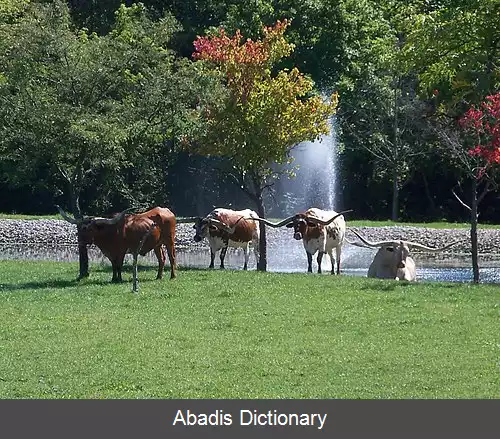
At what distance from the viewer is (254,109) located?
25266 millimetres

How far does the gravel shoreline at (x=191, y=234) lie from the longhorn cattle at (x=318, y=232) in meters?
8.19

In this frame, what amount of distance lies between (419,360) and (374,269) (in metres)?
11.2

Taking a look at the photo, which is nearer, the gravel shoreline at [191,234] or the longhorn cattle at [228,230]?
the longhorn cattle at [228,230]

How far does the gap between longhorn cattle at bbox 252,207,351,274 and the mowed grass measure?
13.5ft

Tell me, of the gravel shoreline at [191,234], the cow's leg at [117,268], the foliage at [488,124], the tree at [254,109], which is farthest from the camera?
the gravel shoreline at [191,234]

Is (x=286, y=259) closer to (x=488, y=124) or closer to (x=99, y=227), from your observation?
(x=488, y=124)

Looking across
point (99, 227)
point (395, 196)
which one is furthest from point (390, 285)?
point (395, 196)

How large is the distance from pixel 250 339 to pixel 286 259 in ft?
58.9

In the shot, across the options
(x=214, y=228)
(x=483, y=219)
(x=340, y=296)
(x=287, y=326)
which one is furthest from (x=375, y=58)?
(x=287, y=326)

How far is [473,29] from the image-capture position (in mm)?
21188

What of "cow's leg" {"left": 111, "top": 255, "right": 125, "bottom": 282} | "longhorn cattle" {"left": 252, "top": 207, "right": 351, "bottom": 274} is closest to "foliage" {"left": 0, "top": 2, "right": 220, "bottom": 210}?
"cow's leg" {"left": 111, "top": 255, "right": 125, "bottom": 282}

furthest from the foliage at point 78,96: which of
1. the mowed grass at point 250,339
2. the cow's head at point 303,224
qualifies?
the cow's head at point 303,224

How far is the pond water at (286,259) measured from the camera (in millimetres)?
27953

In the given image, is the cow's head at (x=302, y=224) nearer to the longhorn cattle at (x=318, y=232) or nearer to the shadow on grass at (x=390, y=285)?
the longhorn cattle at (x=318, y=232)
